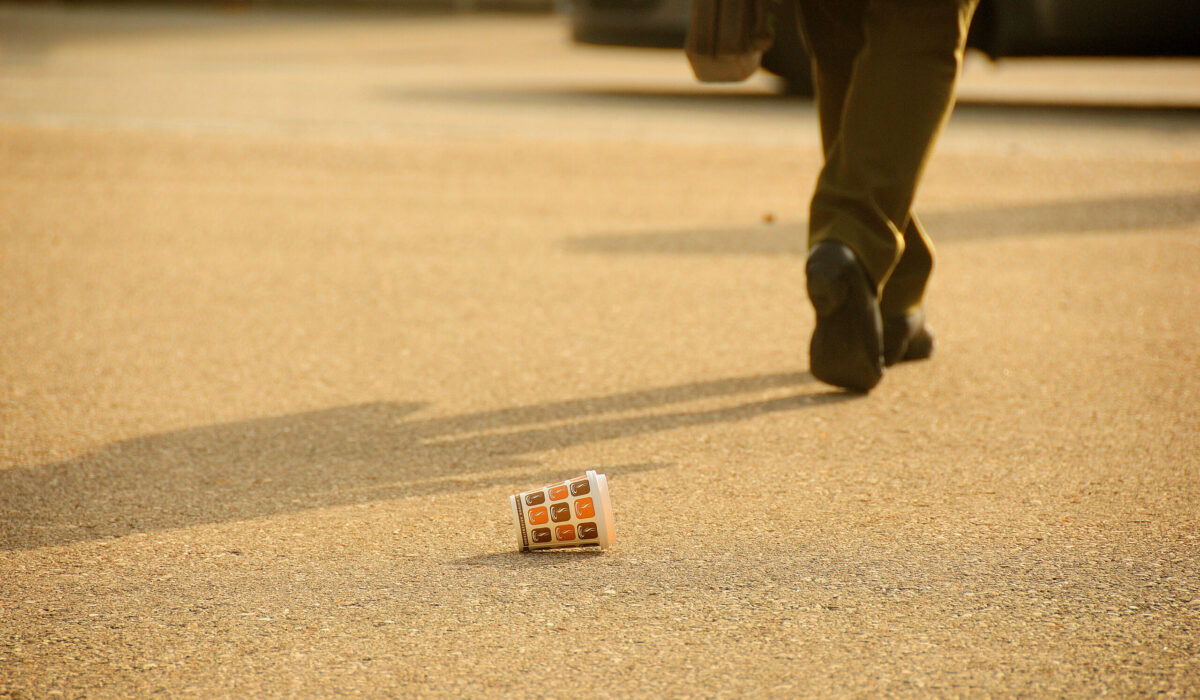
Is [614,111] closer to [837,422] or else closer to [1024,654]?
[837,422]

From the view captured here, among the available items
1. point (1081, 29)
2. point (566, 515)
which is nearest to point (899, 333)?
point (566, 515)

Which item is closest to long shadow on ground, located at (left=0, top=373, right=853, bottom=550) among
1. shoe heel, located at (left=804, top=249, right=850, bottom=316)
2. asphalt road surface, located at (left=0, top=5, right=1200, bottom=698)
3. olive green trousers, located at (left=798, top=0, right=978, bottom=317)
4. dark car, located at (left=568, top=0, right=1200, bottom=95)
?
asphalt road surface, located at (left=0, top=5, right=1200, bottom=698)

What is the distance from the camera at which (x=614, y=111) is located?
8.48 meters

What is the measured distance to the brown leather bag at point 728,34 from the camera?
9.39 ft

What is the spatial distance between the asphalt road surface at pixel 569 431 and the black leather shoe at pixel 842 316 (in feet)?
0.47

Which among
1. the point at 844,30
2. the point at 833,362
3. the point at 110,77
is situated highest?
the point at 844,30

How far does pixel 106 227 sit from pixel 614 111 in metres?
4.36

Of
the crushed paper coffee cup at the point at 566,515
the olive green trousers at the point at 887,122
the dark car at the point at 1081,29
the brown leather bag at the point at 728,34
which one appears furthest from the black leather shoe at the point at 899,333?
the dark car at the point at 1081,29

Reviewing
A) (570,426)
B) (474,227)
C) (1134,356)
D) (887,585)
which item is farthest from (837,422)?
(474,227)

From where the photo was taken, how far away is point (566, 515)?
2.10 meters

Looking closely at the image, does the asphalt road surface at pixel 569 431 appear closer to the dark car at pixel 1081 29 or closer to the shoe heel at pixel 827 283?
the shoe heel at pixel 827 283

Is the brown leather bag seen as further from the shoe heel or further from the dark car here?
the dark car

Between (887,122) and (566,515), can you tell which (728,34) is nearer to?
(887,122)

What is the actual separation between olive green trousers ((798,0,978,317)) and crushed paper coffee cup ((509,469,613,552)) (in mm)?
1003
